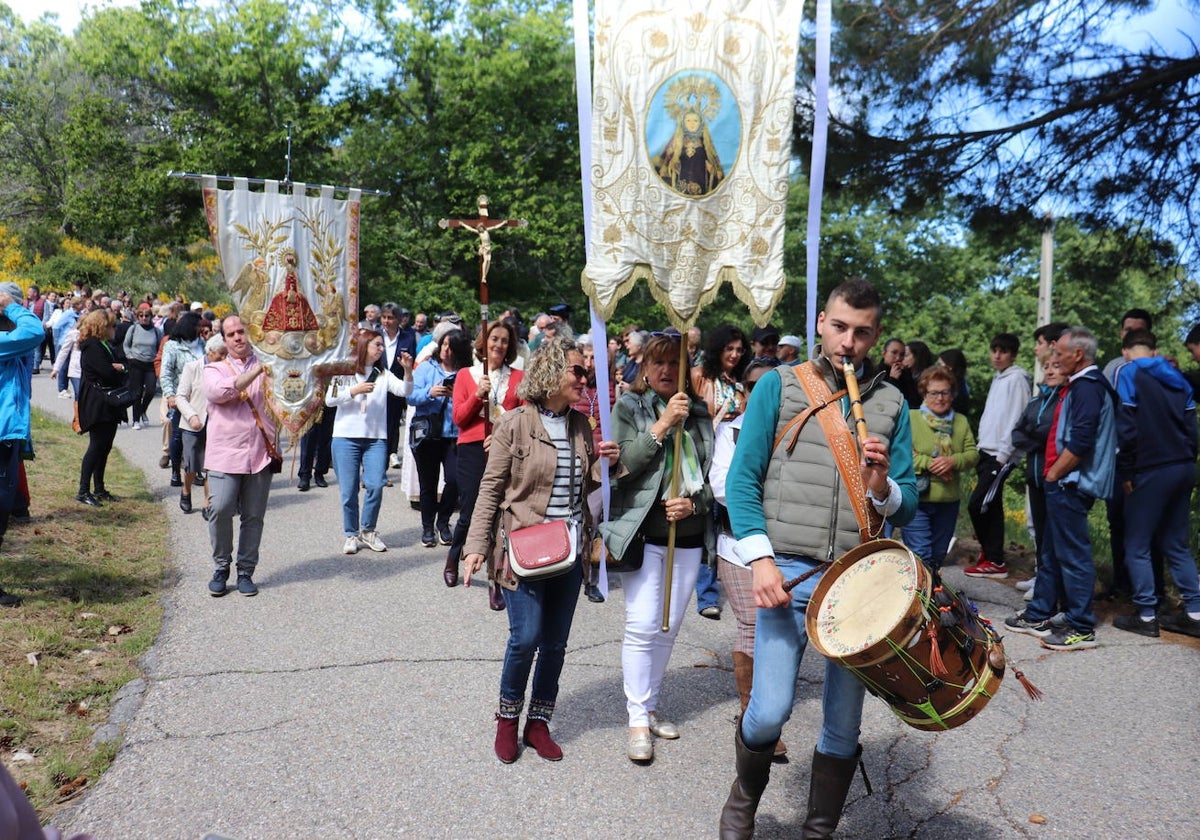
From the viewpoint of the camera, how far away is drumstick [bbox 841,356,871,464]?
128 inches

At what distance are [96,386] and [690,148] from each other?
751 centimetres

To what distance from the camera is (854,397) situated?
10.8ft

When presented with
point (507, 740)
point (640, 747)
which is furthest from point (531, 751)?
point (640, 747)

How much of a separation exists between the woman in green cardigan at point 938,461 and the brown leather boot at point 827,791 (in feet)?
12.9

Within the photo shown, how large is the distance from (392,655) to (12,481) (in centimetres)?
280

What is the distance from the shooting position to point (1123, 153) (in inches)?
310

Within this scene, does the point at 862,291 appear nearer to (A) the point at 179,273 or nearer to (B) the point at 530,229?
(B) the point at 530,229

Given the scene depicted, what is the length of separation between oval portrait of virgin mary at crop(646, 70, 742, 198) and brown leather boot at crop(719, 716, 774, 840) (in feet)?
7.50

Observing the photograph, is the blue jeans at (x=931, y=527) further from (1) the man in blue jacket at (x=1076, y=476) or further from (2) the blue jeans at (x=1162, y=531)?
(2) the blue jeans at (x=1162, y=531)

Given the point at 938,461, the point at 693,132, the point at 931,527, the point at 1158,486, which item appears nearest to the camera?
the point at 693,132

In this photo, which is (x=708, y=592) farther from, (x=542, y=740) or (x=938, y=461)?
(x=542, y=740)

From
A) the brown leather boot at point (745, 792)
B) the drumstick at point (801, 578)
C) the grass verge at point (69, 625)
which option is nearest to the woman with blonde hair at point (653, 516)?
the brown leather boot at point (745, 792)

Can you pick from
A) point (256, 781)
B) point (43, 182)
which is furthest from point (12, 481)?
point (43, 182)

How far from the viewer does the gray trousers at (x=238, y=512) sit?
275 inches
